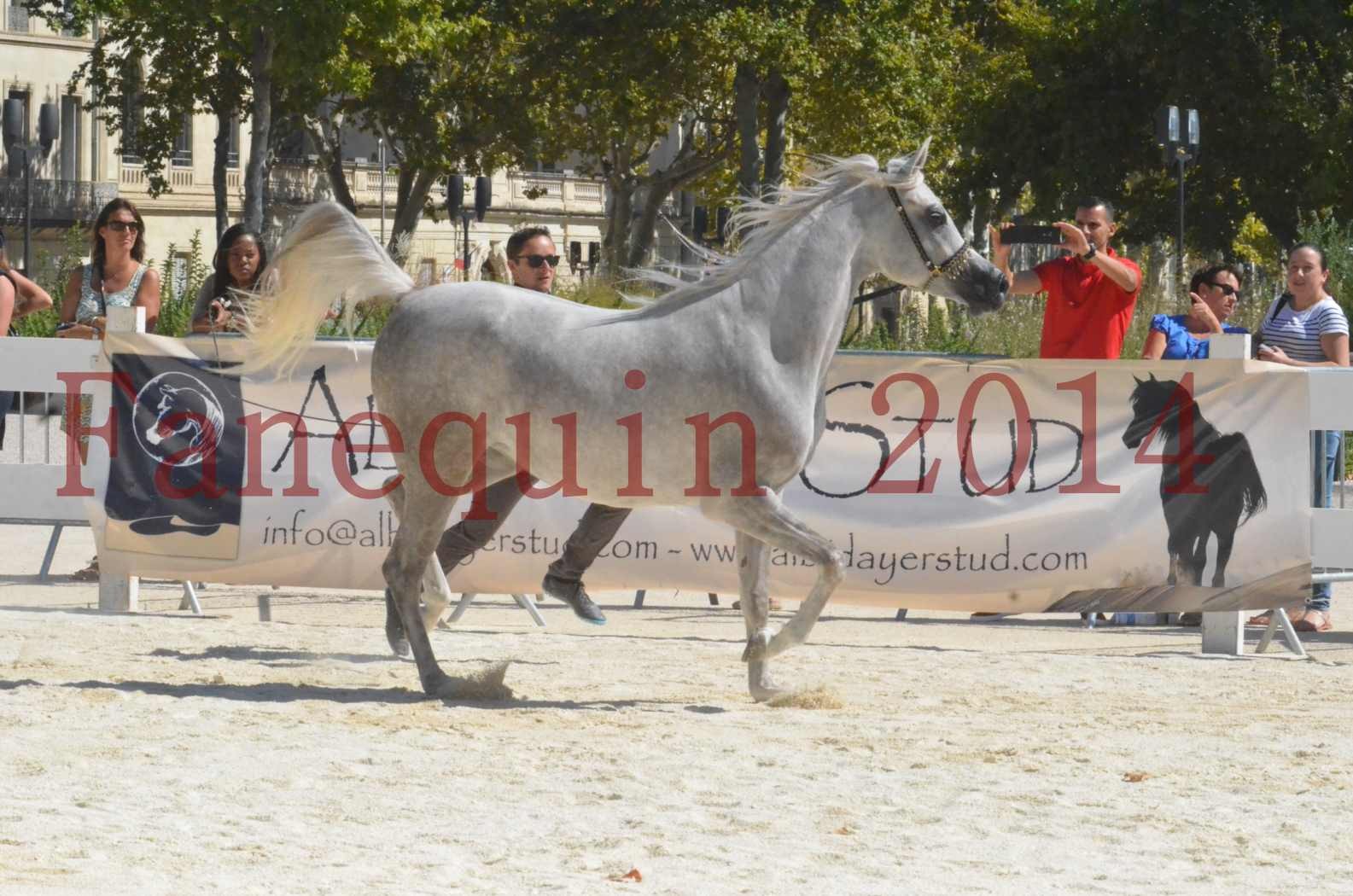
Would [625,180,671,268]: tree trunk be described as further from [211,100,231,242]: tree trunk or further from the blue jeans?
the blue jeans

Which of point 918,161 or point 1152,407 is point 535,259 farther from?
point 1152,407

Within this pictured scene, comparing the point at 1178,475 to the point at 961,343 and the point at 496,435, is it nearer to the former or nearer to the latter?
the point at 496,435

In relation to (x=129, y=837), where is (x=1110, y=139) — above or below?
above

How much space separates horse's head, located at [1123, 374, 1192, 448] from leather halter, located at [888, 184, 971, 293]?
7.13 ft

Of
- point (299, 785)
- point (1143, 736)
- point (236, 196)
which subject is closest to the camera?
point (299, 785)

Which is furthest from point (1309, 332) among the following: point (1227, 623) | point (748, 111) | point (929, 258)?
point (748, 111)

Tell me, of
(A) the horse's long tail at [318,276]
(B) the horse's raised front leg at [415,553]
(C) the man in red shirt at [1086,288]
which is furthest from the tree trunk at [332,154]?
(B) the horse's raised front leg at [415,553]

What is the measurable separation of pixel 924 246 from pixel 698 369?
0.94m

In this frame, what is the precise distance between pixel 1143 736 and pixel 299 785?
287 centimetres

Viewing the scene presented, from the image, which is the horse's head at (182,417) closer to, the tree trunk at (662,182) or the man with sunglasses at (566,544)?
the man with sunglasses at (566,544)

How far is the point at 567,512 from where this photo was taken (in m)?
9.88

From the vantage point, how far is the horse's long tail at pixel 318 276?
7.93m

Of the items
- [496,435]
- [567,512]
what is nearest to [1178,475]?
[567,512]

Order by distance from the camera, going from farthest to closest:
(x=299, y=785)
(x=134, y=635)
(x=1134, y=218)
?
1. (x=1134, y=218)
2. (x=134, y=635)
3. (x=299, y=785)
